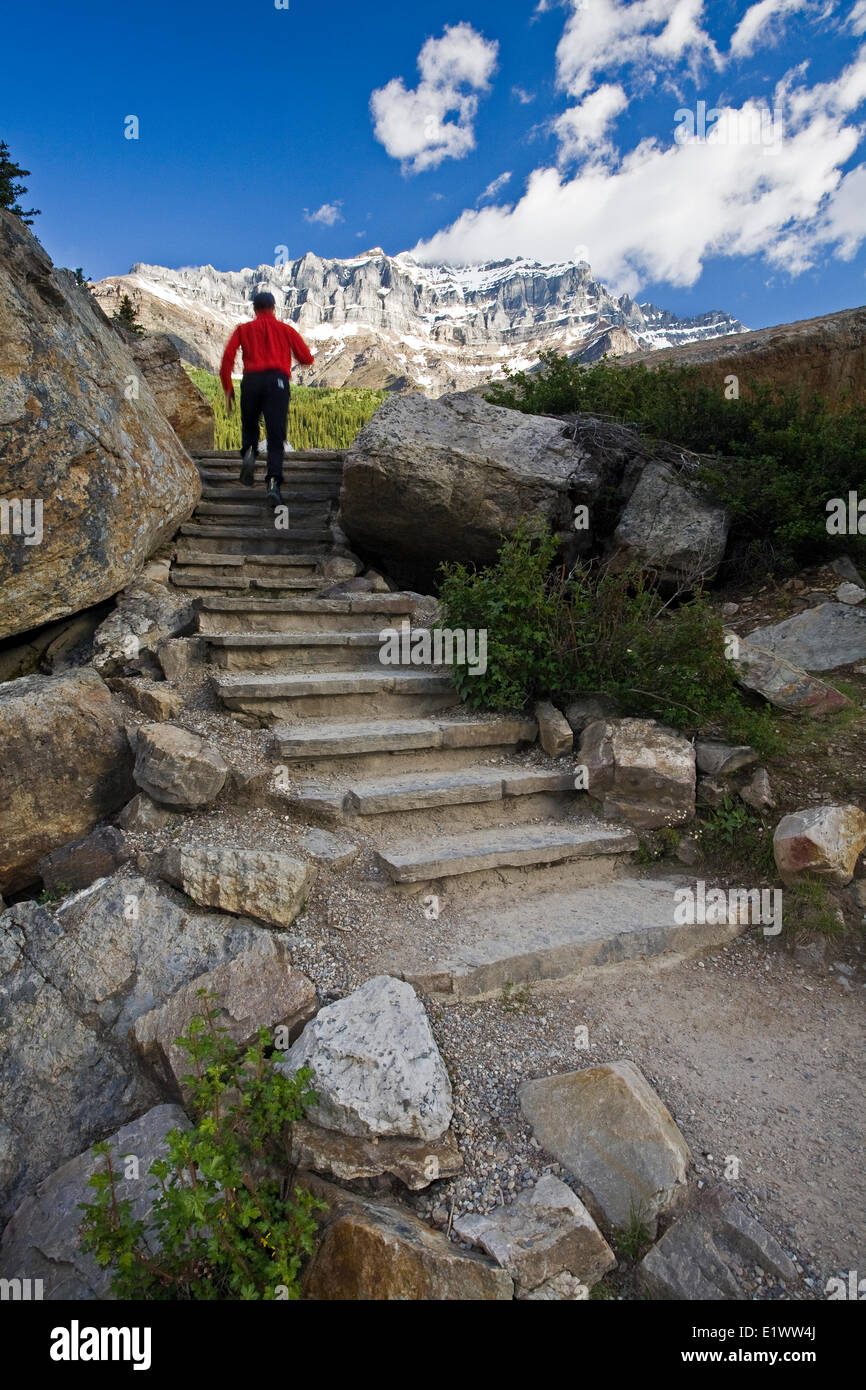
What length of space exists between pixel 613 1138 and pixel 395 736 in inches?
95.4

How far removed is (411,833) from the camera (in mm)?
3818

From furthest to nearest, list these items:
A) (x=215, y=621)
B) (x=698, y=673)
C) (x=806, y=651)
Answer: (x=215, y=621) → (x=806, y=651) → (x=698, y=673)

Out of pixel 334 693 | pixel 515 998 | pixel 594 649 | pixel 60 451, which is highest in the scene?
pixel 60 451

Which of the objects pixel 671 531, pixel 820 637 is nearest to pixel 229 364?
pixel 671 531

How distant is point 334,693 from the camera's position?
4613 mm

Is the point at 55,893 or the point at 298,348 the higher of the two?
the point at 298,348

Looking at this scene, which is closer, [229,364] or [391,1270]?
[391,1270]

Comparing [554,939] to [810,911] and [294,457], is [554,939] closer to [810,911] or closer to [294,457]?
[810,911]

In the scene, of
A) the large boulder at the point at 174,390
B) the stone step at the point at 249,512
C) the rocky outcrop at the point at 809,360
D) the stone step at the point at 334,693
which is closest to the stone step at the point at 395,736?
the stone step at the point at 334,693

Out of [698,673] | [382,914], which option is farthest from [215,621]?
[698,673]

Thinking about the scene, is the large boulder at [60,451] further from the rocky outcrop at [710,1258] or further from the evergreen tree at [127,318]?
the evergreen tree at [127,318]

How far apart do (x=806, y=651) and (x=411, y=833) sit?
3249 mm
